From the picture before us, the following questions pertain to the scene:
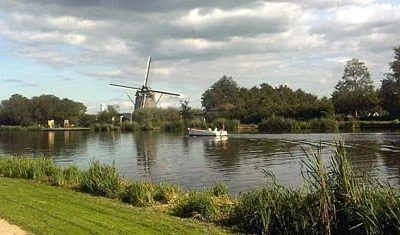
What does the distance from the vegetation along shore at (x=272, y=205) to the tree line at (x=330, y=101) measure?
9199 cm

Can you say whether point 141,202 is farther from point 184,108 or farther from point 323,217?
point 184,108

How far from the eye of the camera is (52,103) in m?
162

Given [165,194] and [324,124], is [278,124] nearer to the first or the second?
[324,124]

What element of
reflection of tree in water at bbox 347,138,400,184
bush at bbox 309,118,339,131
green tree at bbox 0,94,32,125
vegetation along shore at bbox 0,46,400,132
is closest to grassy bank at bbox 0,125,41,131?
vegetation along shore at bbox 0,46,400,132

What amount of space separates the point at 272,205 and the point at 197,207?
3.06m

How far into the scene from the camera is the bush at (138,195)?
19078mm

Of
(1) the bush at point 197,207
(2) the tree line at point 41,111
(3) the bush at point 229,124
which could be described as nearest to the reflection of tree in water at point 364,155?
(1) the bush at point 197,207

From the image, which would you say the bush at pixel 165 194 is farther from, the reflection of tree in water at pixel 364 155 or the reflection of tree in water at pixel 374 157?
the reflection of tree in water at pixel 364 155

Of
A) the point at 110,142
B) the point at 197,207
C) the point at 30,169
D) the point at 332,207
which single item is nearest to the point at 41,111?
the point at 110,142

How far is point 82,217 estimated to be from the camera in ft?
46.7

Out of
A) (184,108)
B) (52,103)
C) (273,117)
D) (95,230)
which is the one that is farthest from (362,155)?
(52,103)

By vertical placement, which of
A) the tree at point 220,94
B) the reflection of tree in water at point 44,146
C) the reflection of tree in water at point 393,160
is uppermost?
the tree at point 220,94

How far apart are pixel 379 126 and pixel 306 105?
821 inches

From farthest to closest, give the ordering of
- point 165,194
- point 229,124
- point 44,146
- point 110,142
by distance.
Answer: point 229,124
point 110,142
point 44,146
point 165,194
